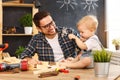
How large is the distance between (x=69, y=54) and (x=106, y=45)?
2.39 metres

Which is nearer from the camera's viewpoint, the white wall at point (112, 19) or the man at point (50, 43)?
the man at point (50, 43)

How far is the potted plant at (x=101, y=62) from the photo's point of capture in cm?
179

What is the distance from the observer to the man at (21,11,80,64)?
2.85m

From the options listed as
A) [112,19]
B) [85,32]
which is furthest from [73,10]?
[85,32]

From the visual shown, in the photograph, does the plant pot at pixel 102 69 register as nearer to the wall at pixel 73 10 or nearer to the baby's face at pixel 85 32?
the baby's face at pixel 85 32

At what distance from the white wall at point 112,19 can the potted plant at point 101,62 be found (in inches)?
129

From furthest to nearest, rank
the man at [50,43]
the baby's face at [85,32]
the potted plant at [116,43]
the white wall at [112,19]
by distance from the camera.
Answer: the white wall at [112,19]
the potted plant at [116,43]
the man at [50,43]
the baby's face at [85,32]

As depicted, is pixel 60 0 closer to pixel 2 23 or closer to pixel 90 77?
pixel 2 23

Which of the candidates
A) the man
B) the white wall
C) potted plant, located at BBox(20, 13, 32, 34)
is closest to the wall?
the white wall

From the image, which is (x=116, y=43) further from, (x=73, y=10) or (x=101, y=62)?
(x=101, y=62)

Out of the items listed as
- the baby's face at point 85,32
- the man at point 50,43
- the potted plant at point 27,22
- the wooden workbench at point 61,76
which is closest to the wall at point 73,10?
the potted plant at point 27,22

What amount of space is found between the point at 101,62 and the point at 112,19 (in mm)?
3407

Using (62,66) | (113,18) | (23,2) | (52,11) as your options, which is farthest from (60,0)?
(62,66)

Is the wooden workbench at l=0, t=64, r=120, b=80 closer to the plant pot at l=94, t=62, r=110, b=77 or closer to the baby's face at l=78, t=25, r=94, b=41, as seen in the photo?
the plant pot at l=94, t=62, r=110, b=77
